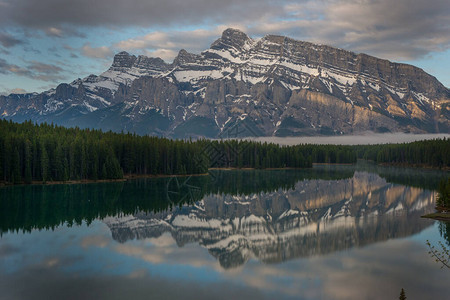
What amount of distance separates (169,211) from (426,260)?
155ft

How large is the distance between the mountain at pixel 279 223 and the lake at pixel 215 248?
180 mm

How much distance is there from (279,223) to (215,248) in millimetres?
20451

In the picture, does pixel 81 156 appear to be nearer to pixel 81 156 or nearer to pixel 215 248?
pixel 81 156

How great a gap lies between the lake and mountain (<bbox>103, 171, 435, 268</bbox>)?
0.18m

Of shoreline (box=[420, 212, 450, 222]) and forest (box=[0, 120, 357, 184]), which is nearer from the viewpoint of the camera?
shoreline (box=[420, 212, 450, 222])

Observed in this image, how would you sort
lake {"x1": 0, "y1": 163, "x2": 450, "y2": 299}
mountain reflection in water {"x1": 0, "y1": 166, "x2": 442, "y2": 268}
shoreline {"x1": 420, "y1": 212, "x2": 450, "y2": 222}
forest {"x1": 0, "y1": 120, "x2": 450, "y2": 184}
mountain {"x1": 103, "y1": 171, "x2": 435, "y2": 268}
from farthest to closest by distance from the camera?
1. forest {"x1": 0, "y1": 120, "x2": 450, "y2": 184}
2. shoreline {"x1": 420, "y1": 212, "x2": 450, "y2": 222}
3. mountain reflection in water {"x1": 0, "y1": 166, "x2": 442, "y2": 268}
4. mountain {"x1": 103, "y1": 171, "x2": 435, "y2": 268}
5. lake {"x1": 0, "y1": 163, "x2": 450, "y2": 299}

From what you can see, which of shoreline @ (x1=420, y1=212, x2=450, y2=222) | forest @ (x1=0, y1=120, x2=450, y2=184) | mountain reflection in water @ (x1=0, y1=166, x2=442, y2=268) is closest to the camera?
mountain reflection in water @ (x1=0, y1=166, x2=442, y2=268)

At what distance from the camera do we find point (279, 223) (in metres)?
69.4

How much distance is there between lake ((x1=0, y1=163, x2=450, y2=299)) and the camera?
120 feet

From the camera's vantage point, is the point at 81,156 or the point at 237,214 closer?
the point at 237,214

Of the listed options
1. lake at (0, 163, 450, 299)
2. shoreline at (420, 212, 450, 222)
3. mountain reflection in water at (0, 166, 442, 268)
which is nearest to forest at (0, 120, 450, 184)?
mountain reflection in water at (0, 166, 442, 268)

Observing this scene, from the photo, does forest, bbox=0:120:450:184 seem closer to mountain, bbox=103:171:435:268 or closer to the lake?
the lake

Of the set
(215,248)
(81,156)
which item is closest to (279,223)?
(215,248)

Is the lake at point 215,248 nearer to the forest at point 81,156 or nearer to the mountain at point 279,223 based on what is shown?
the mountain at point 279,223
